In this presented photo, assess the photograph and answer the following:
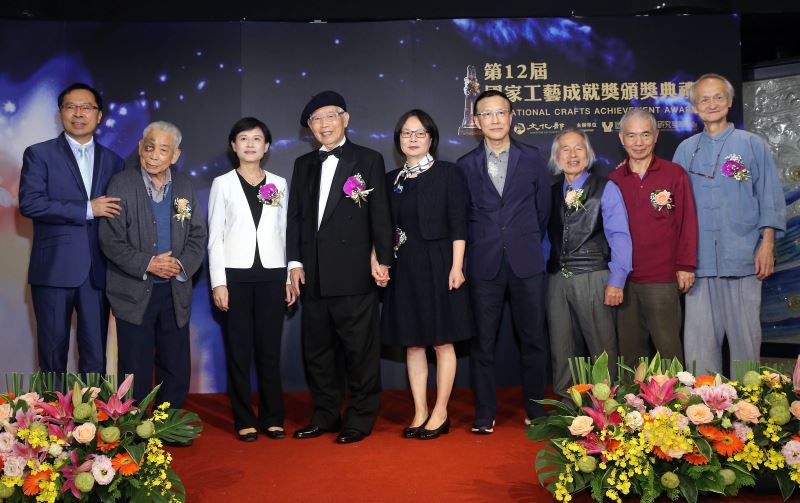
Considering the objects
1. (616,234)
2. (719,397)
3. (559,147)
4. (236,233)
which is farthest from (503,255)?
(719,397)

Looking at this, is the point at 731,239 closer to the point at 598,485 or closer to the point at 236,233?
the point at 598,485

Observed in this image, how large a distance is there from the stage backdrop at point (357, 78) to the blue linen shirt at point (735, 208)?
90 centimetres

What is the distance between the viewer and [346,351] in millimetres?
3938

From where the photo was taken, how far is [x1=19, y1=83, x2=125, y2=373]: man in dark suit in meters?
3.86

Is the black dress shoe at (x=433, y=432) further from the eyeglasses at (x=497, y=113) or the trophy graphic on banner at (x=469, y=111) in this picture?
the trophy graphic on banner at (x=469, y=111)

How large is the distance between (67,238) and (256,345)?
113 cm

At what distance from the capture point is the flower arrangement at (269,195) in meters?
4.01

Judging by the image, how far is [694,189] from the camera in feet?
13.5

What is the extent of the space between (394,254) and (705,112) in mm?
1911

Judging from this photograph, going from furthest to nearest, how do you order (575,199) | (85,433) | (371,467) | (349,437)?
(575,199), (349,437), (371,467), (85,433)

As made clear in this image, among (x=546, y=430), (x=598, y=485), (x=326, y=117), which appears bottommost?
(x=598, y=485)

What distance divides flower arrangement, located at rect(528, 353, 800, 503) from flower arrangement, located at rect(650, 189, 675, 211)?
148 cm

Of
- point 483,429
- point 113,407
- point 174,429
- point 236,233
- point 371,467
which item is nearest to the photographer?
point 113,407

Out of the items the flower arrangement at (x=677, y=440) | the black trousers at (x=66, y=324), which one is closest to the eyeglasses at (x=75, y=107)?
the black trousers at (x=66, y=324)
